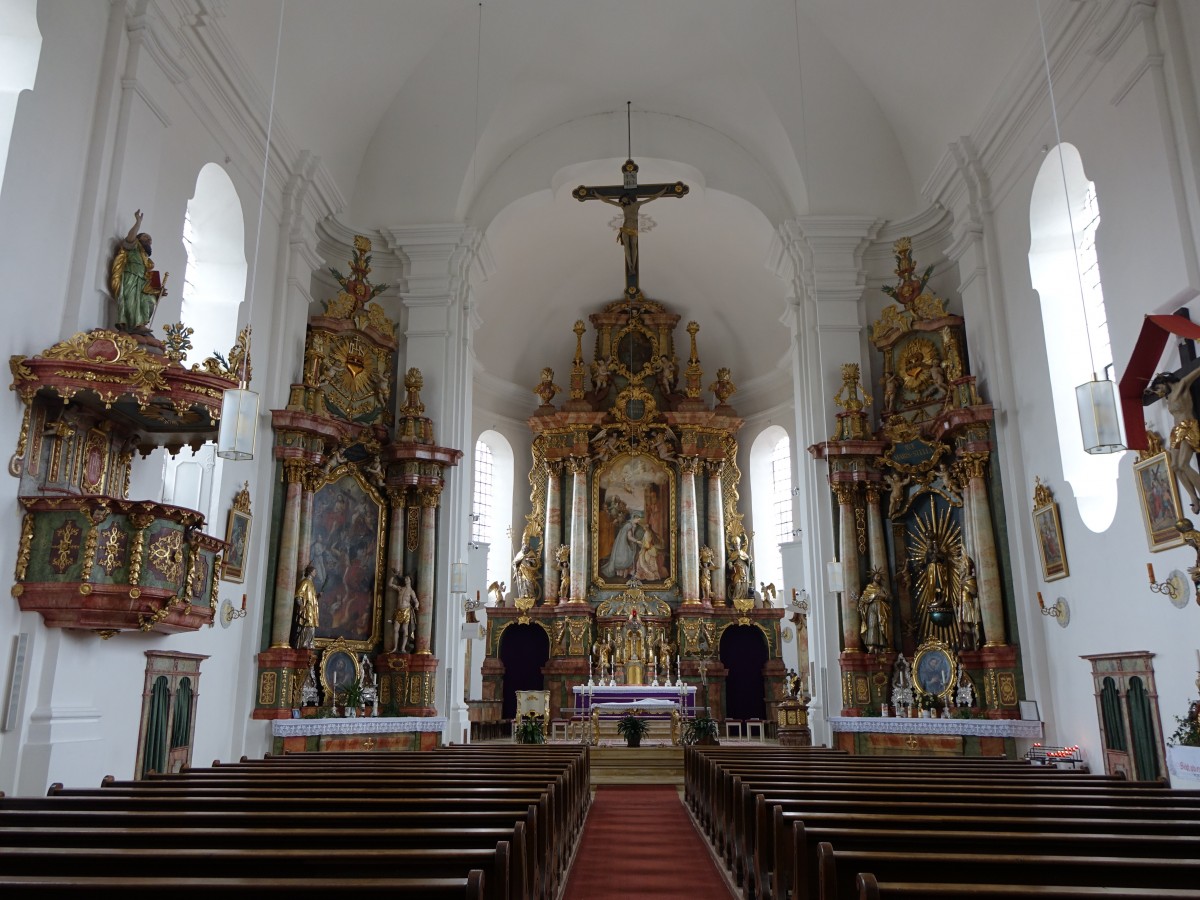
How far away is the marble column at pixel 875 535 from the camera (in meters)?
14.1

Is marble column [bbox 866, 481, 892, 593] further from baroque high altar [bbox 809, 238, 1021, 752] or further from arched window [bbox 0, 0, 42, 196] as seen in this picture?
arched window [bbox 0, 0, 42, 196]

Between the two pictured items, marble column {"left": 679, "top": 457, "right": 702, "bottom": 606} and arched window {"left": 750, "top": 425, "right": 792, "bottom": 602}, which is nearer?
marble column {"left": 679, "top": 457, "right": 702, "bottom": 606}

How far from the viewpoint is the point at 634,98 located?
17.0m

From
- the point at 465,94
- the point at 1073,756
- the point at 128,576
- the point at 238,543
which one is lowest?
the point at 1073,756

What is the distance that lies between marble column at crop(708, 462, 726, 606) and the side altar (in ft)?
0.08

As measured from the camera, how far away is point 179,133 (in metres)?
10.5

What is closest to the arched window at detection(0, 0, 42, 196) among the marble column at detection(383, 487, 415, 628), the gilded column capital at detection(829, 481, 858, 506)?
the marble column at detection(383, 487, 415, 628)

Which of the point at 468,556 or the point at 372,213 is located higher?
the point at 372,213

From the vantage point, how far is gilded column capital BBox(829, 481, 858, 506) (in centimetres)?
1438

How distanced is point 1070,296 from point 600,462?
11.7 metres

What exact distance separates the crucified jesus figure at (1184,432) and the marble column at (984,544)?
468 cm

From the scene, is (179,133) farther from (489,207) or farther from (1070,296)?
(1070,296)

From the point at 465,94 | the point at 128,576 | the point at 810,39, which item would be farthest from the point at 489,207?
the point at 128,576

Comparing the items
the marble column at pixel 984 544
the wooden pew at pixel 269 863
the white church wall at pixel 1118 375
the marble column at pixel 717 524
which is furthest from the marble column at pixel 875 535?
the wooden pew at pixel 269 863
